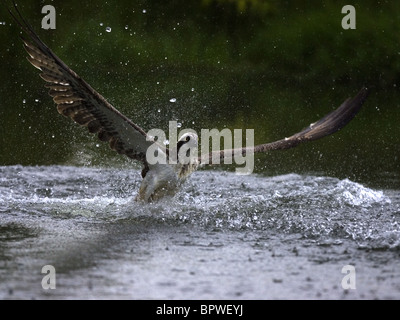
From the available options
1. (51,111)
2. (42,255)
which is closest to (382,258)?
(42,255)

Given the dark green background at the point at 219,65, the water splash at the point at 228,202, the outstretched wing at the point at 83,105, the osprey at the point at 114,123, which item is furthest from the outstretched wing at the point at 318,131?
the dark green background at the point at 219,65

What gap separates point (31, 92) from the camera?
1373 centimetres

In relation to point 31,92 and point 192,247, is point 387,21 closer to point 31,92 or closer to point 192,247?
point 31,92

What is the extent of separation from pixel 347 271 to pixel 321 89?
1051cm

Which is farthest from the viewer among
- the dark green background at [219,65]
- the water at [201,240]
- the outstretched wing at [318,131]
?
the dark green background at [219,65]

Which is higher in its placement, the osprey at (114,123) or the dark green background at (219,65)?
the dark green background at (219,65)

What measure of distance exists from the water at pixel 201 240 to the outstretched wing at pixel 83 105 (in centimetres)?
64

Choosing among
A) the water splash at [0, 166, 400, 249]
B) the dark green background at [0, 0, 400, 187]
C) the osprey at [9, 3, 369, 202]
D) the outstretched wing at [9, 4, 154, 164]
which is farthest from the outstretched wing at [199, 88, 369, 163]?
the dark green background at [0, 0, 400, 187]

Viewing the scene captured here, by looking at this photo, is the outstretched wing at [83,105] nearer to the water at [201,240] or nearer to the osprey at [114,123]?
the osprey at [114,123]

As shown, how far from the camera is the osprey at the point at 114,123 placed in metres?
6.29

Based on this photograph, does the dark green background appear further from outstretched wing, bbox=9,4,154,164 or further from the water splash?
outstretched wing, bbox=9,4,154,164

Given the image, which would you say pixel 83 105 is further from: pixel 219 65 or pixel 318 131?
pixel 219 65

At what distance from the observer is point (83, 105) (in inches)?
257

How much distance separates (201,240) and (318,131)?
2.27 m
